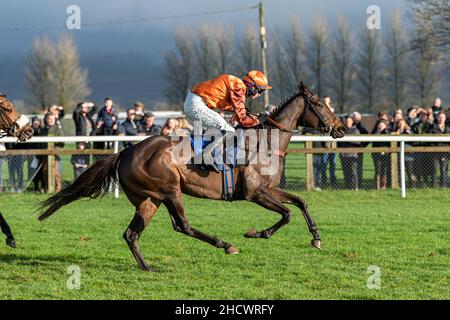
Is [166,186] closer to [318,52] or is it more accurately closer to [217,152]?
[217,152]

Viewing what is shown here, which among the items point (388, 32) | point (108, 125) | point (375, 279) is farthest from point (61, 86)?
point (375, 279)

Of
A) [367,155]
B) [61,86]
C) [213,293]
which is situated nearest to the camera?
[213,293]

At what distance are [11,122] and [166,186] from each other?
1.89 meters

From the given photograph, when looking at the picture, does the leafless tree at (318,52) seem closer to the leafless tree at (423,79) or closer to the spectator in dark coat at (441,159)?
the leafless tree at (423,79)

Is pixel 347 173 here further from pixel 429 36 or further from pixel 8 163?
pixel 429 36

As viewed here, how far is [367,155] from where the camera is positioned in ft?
44.7

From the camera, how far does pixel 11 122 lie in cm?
774

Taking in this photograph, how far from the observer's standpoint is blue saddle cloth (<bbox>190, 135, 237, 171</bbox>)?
708cm

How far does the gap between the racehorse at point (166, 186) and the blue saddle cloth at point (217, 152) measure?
0.11 metres

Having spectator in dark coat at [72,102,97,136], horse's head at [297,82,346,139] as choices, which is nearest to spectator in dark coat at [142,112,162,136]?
spectator in dark coat at [72,102,97,136]

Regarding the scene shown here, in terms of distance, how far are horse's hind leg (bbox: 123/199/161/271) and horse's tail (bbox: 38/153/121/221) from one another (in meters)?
0.40

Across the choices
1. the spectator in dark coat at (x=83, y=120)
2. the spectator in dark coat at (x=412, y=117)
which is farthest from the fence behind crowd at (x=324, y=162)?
the spectator in dark coat at (x=412, y=117)

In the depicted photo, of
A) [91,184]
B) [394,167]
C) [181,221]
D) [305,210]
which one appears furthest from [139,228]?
[394,167]

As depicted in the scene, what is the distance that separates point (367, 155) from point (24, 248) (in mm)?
7272
